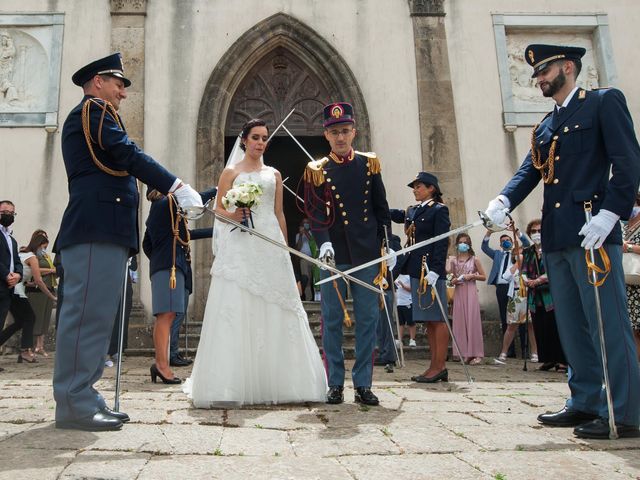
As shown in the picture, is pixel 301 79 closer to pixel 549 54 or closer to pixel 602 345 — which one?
pixel 549 54

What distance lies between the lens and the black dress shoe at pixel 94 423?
321 centimetres

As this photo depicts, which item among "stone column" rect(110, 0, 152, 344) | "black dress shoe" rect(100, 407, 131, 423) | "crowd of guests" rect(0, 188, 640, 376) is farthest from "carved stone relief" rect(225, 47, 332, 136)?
"black dress shoe" rect(100, 407, 131, 423)

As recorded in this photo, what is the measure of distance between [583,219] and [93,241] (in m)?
2.83

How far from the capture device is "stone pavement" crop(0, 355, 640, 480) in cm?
242

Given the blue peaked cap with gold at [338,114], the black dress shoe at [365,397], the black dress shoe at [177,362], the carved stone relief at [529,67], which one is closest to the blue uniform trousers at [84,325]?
the black dress shoe at [365,397]

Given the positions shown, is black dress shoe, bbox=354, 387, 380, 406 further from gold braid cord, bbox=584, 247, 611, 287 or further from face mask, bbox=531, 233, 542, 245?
face mask, bbox=531, 233, 542, 245

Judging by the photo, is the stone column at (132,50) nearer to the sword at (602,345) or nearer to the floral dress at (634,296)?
the floral dress at (634,296)

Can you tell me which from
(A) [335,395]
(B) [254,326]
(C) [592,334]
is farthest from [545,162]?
(B) [254,326]

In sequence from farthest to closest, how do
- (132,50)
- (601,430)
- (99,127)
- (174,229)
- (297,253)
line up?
(132,50), (174,229), (297,253), (99,127), (601,430)

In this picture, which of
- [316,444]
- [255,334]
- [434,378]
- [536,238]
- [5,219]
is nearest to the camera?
[316,444]

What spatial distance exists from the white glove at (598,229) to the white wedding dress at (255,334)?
6.94ft

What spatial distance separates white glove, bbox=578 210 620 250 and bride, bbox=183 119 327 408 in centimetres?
211

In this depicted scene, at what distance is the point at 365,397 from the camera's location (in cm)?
427

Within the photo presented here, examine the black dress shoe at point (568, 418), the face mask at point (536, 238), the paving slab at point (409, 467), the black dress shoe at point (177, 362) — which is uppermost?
the face mask at point (536, 238)
